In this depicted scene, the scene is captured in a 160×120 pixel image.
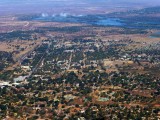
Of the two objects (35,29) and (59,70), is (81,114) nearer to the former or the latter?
(59,70)

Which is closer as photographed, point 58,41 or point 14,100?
point 14,100

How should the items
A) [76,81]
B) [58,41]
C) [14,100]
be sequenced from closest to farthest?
[14,100] → [76,81] → [58,41]

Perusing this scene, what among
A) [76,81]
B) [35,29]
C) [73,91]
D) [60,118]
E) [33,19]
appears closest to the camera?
[60,118]

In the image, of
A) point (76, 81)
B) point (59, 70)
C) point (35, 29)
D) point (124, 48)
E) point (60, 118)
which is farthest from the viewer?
point (35, 29)

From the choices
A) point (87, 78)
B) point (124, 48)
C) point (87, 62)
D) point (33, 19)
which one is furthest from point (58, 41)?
point (33, 19)

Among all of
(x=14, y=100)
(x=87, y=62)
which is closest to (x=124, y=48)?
(x=87, y=62)

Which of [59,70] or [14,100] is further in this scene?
[59,70]

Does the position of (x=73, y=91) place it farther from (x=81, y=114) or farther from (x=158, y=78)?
(x=158, y=78)

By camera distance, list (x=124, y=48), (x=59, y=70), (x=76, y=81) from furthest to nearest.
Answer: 1. (x=124, y=48)
2. (x=59, y=70)
3. (x=76, y=81)
